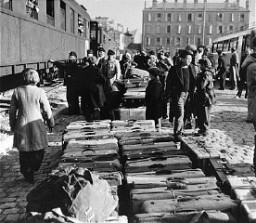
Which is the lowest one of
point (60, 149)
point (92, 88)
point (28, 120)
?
point (60, 149)

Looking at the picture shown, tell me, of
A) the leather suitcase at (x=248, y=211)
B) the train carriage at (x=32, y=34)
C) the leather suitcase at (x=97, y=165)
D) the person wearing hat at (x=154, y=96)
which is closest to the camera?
the leather suitcase at (x=248, y=211)

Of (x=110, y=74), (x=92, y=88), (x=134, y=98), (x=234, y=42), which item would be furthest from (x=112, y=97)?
(x=234, y=42)

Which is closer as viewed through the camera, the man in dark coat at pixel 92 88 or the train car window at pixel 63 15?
the man in dark coat at pixel 92 88

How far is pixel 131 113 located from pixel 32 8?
486cm

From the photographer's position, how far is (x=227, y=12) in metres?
91.1

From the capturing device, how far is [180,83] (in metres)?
7.55

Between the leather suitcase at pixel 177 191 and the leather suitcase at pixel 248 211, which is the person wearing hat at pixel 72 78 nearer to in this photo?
the leather suitcase at pixel 177 191

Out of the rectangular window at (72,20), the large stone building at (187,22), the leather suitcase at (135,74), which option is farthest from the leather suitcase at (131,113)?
the large stone building at (187,22)

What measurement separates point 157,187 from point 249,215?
945 millimetres

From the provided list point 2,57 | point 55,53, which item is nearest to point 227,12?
point 55,53

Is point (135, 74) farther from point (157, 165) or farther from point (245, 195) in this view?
point (245, 195)

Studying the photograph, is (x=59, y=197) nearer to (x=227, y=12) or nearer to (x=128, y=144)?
(x=128, y=144)

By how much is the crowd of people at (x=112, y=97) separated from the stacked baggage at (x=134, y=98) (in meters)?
0.31

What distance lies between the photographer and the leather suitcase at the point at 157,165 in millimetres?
4305
